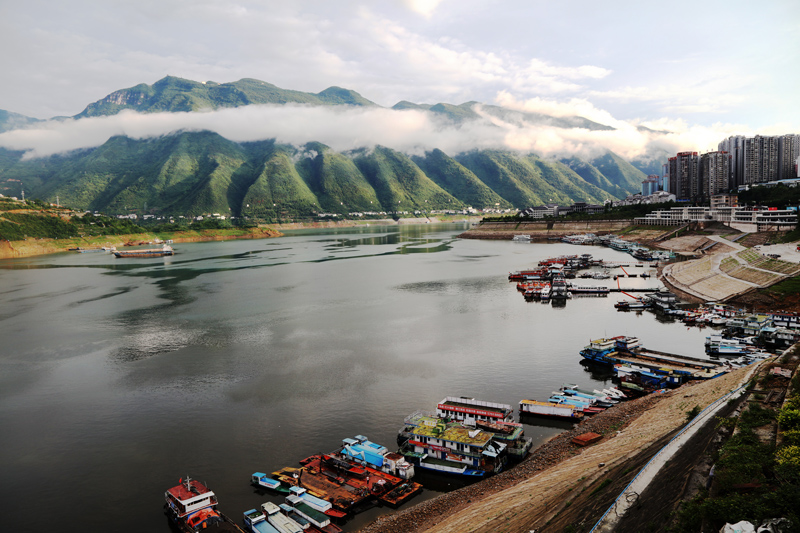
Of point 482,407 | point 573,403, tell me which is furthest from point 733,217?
point 482,407

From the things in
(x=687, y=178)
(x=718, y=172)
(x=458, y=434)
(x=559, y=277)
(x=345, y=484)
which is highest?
(x=718, y=172)

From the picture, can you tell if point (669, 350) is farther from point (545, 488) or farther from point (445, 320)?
point (545, 488)

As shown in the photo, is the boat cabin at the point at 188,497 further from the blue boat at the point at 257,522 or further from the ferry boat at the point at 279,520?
the ferry boat at the point at 279,520

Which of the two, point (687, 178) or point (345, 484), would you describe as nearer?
point (345, 484)

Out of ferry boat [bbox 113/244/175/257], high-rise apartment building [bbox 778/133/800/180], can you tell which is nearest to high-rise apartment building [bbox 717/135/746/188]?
high-rise apartment building [bbox 778/133/800/180]

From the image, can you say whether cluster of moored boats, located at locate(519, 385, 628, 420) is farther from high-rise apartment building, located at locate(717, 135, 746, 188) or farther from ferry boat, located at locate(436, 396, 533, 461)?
high-rise apartment building, located at locate(717, 135, 746, 188)

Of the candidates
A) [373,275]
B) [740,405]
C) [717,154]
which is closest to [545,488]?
[740,405]

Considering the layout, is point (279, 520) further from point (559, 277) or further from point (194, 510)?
point (559, 277)
